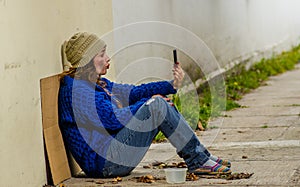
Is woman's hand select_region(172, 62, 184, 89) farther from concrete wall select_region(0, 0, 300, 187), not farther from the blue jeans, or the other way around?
concrete wall select_region(0, 0, 300, 187)

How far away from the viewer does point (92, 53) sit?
6363mm

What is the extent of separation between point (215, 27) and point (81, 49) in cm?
669

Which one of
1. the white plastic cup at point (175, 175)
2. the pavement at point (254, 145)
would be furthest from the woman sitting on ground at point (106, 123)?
the white plastic cup at point (175, 175)

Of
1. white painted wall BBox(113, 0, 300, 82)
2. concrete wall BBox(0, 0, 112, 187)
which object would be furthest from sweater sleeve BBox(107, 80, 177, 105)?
white painted wall BBox(113, 0, 300, 82)

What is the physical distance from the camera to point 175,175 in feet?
19.7

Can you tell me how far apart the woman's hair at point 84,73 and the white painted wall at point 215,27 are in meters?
2.08

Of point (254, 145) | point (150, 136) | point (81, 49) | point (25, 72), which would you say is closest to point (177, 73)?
point (150, 136)

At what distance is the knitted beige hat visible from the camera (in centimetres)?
631

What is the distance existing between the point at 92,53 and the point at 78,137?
2.13 feet

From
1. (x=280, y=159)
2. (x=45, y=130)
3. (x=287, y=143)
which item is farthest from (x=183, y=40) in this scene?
(x=45, y=130)

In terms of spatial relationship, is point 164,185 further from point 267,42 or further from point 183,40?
point 267,42

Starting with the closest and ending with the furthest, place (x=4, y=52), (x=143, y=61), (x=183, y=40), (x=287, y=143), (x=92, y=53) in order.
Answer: (x=4, y=52), (x=92, y=53), (x=287, y=143), (x=143, y=61), (x=183, y=40)

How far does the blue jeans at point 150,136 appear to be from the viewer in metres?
6.13

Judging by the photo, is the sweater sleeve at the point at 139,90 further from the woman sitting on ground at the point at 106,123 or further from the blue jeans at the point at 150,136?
the blue jeans at the point at 150,136
